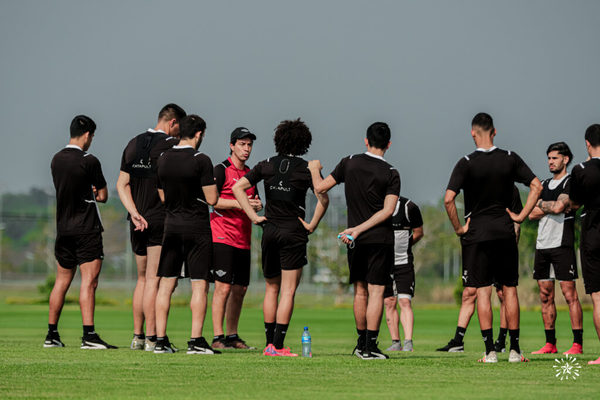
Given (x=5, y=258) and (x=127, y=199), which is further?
(x=5, y=258)

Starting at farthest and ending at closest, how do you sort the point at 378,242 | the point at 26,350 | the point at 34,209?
the point at 34,209 → the point at 26,350 → the point at 378,242

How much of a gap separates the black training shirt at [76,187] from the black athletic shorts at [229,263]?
4.57 ft

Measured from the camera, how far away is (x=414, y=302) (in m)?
41.2

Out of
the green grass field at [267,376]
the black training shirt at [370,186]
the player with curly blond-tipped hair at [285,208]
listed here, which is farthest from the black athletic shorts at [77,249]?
the black training shirt at [370,186]

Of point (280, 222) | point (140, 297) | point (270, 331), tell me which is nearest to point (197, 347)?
point (270, 331)

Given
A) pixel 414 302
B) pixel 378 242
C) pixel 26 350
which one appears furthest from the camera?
pixel 414 302

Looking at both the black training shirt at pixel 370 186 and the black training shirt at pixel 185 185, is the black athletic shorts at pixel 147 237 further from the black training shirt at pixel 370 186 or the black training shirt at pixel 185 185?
the black training shirt at pixel 370 186

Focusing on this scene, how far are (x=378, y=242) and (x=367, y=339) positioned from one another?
98 centimetres

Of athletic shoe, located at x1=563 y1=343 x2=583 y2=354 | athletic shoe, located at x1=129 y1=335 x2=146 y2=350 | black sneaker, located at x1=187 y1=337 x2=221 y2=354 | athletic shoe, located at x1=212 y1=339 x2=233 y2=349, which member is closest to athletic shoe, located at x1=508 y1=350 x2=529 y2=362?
athletic shoe, located at x1=563 y1=343 x2=583 y2=354

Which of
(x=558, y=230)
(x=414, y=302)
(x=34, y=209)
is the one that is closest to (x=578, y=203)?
(x=558, y=230)

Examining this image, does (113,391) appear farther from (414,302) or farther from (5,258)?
(5,258)

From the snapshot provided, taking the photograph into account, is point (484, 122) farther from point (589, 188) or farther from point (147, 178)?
point (147, 178)

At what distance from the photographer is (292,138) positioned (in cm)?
1043

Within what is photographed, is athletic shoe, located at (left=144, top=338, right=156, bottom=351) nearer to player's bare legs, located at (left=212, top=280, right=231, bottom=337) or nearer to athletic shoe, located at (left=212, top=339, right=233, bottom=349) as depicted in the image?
player's bare legs, located at (left=212, top=280, right=231, bottom=337)
